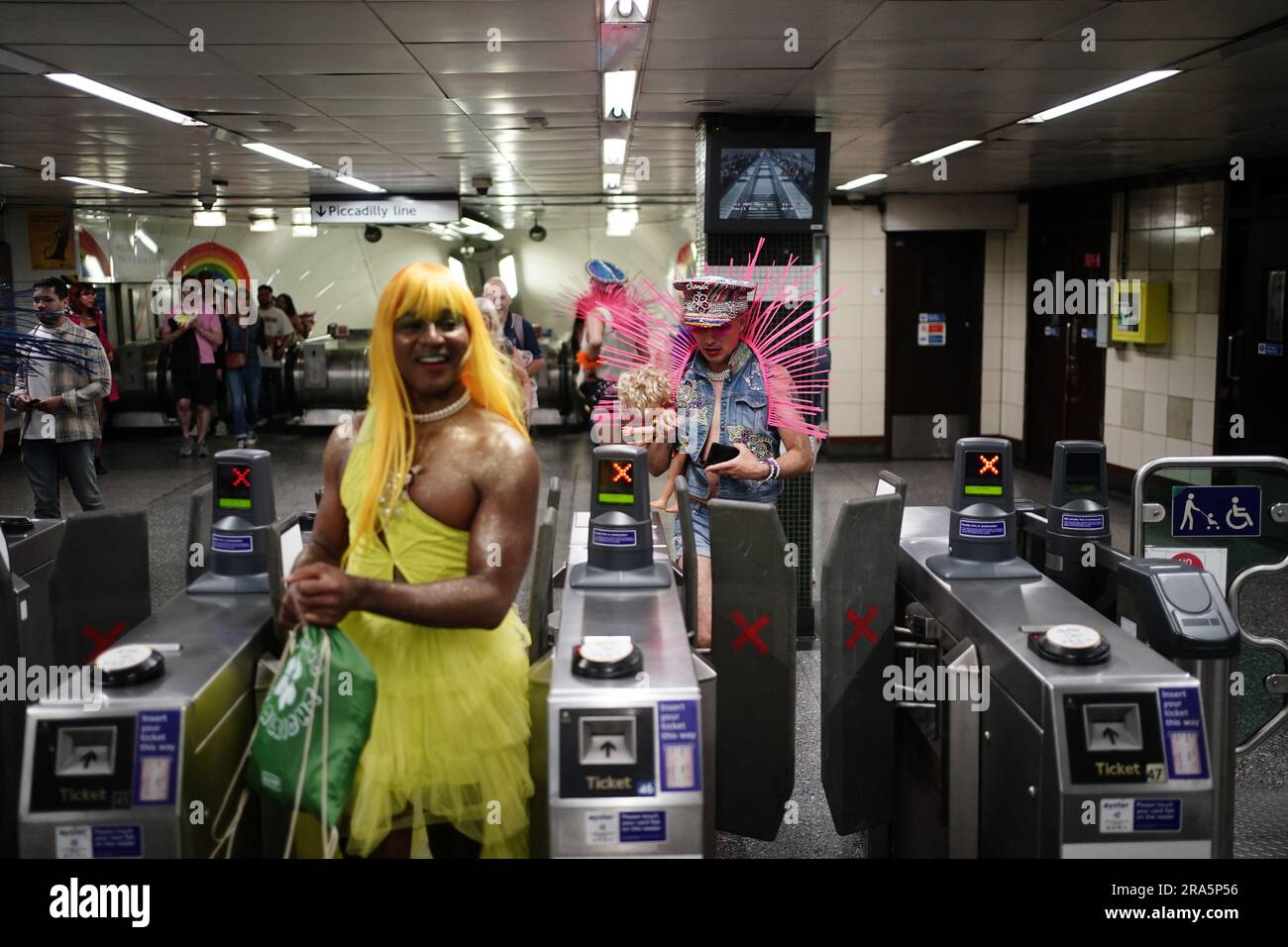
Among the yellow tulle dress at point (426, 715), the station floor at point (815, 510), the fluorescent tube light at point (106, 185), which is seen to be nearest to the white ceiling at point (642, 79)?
the fluorescent tube light at point (106, 185)

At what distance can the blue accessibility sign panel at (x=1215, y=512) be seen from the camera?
3066mm

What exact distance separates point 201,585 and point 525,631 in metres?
0.81

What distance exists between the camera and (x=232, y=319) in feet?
35.8

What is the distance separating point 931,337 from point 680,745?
372 inches

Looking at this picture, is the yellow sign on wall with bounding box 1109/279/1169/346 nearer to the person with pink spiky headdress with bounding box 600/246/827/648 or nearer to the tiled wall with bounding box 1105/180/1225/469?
the tiled wall with bounding box 1105/180/1225/469

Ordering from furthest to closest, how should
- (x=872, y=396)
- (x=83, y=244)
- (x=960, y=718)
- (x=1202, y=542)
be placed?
(x=83, y=244) < (x=872, y=396) < (x=1202, y=542) < (x=960, y=718)

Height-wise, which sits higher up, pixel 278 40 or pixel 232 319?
pixel 278 40

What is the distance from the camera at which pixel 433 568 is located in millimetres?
2064

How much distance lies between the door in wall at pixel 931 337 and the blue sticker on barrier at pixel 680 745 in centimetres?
916

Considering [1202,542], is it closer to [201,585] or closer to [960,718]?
[960,718]

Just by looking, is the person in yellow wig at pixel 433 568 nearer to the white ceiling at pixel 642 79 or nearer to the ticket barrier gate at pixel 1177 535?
the ticket barrier gate at pixel 1177 535

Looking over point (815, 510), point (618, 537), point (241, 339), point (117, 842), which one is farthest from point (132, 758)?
point (241, 339)

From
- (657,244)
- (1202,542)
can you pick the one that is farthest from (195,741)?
(657,244)

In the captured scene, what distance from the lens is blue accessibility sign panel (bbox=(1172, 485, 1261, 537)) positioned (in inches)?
121
